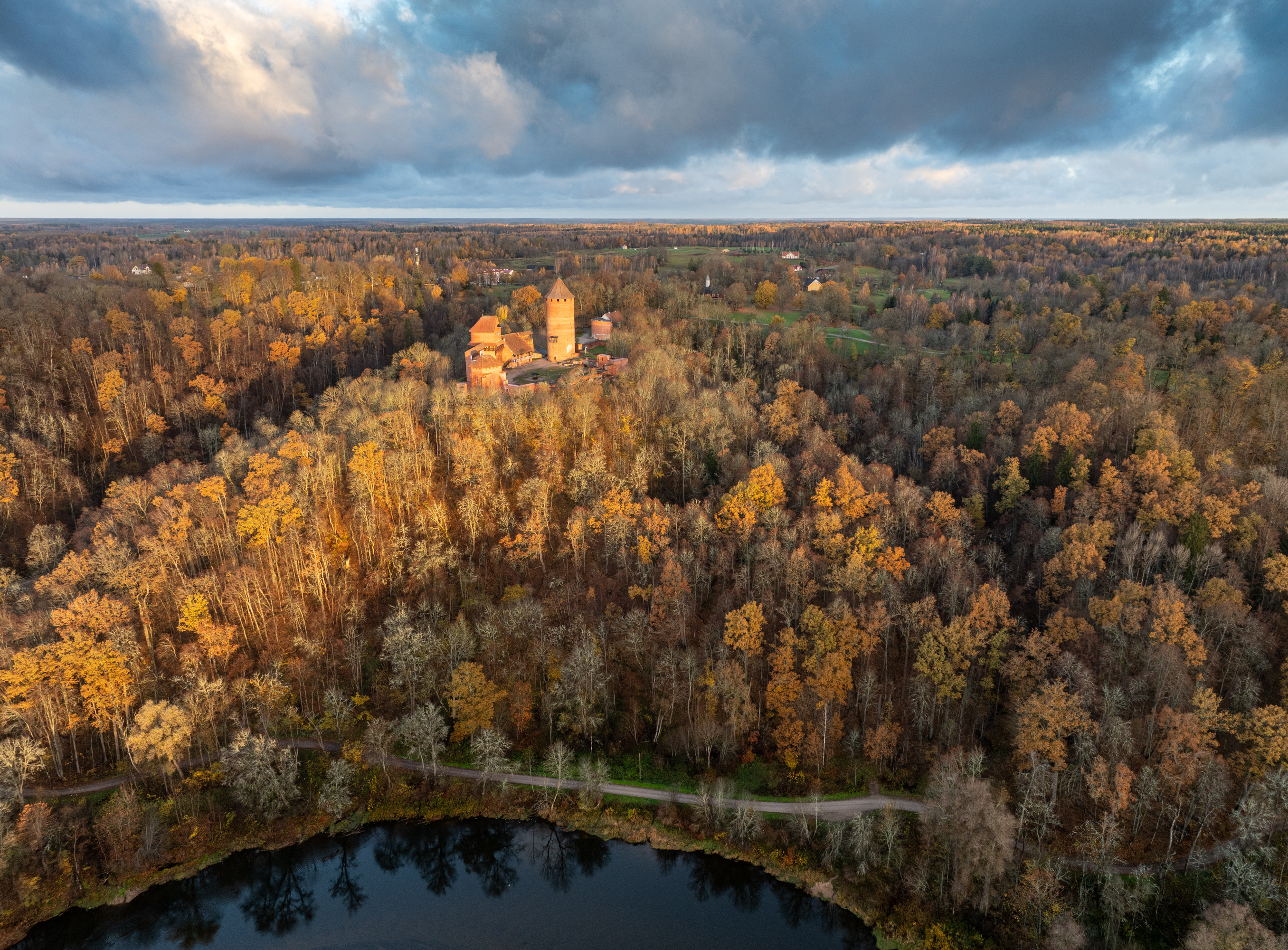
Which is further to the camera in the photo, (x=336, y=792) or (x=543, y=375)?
(x=543, y=375)

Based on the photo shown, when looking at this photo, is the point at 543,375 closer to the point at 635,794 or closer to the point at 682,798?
the point at 635,794

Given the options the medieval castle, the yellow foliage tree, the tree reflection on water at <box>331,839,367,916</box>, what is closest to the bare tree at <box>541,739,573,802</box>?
the yellow foliage tree

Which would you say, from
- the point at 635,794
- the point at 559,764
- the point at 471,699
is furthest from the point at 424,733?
the point at 635,794

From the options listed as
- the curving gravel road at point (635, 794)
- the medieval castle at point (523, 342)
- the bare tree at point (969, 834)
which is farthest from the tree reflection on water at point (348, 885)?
the medieval castle at point (523, 342)

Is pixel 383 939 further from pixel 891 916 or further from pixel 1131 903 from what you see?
pixel 1131 903

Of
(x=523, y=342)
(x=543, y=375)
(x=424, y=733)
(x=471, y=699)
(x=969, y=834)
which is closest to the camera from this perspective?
(x=969, y=834)

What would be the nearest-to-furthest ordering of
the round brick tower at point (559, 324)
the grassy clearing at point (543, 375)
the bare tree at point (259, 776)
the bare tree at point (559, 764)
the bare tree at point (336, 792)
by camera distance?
the bare tree at point (259, 776)
the bare tree at point (336, 792)
the bare tree at point (559, 764)
the grassy clearing at point (543, 375)
the round brick tower at point (559, 324)

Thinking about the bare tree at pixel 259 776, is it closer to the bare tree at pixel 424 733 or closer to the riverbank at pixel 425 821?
the riverbank at pixel 425 821

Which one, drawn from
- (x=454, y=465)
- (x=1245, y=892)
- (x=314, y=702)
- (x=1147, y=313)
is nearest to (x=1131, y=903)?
(x=1245, y=892)
